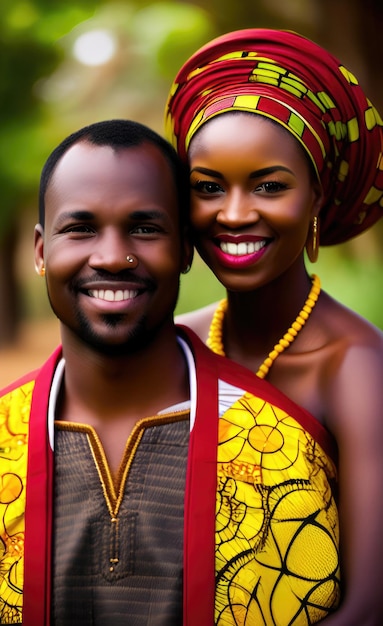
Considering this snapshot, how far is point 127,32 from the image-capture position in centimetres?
952

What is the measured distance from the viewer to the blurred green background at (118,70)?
830 cm

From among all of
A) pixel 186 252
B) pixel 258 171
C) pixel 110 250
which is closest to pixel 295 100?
pixel 258 171

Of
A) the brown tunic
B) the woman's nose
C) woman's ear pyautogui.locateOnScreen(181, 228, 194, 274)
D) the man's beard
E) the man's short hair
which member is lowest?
the brown tunic

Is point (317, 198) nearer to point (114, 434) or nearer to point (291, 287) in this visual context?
point (291, 287)

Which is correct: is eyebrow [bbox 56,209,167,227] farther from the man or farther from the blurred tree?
the blurred tree

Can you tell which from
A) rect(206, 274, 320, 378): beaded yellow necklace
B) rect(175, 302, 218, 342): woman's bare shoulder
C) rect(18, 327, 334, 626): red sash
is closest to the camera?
rect(18, 327, 334, 626): red sash

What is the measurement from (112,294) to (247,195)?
1.87ft

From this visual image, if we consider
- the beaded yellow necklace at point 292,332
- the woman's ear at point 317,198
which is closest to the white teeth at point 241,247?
the woman's ear at point 317,198

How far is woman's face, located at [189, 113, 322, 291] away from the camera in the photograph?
2.60 meters

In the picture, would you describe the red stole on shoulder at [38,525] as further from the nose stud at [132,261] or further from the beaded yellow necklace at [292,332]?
the beaded yellow necklace at [292,332]

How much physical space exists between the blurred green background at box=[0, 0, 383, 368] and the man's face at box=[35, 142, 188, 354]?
18.9ft

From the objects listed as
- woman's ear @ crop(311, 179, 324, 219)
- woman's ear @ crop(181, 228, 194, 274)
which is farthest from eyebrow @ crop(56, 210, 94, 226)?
woman's ear @ crop(311, 179, 324, 219)

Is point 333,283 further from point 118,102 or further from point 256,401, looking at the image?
point 256,401

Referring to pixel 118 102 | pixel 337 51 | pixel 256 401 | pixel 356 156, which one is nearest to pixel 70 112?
pixel 118 102
